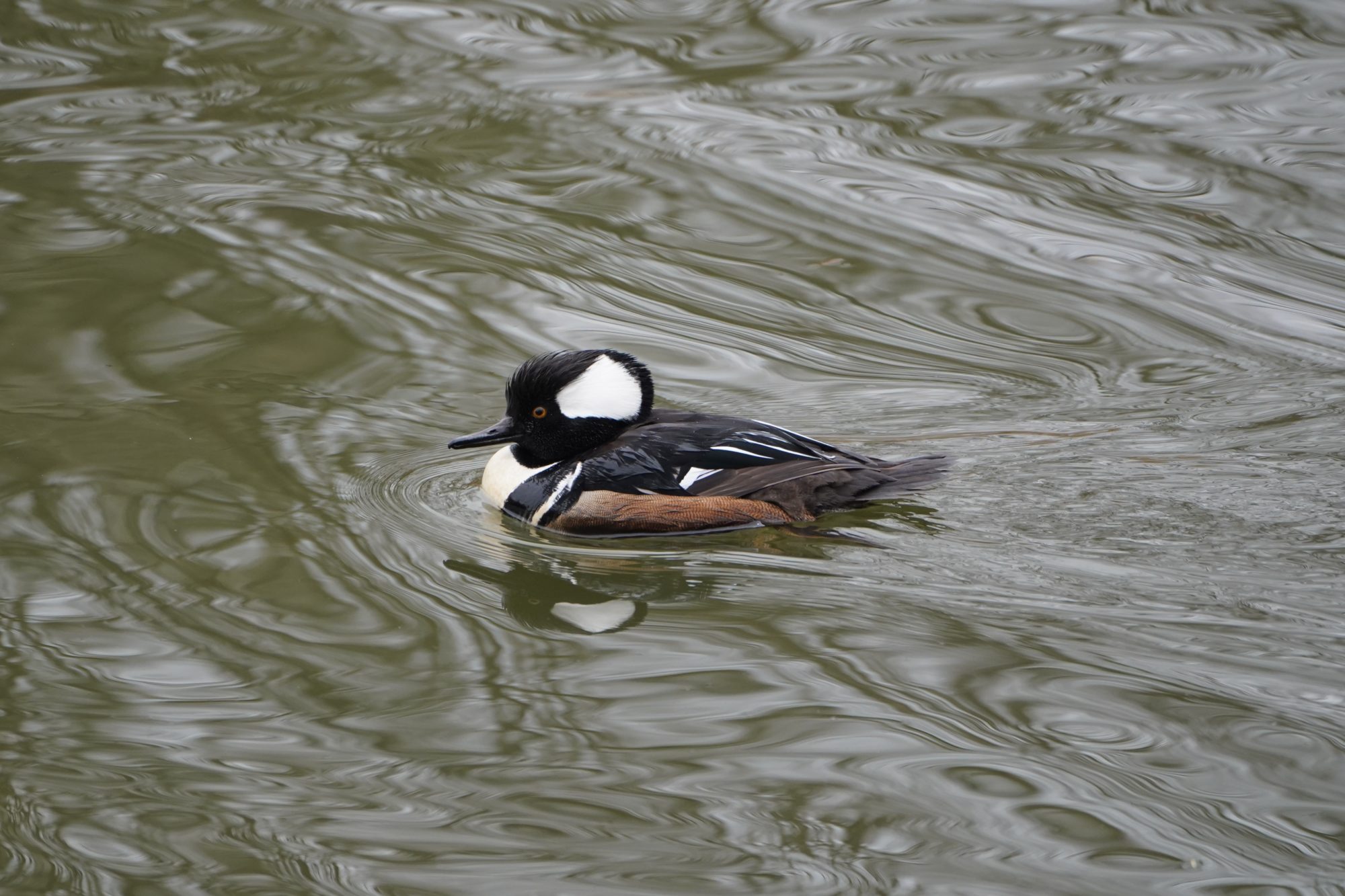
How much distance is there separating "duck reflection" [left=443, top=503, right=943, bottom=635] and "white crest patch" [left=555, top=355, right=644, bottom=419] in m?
0.55

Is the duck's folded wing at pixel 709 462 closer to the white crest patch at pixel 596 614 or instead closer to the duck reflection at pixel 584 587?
the duck reflection at pixel 584 587

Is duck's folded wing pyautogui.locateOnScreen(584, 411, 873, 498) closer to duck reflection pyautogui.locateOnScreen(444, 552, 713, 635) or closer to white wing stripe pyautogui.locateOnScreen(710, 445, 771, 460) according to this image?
white wing stripe pyautogui.locateOnScreen(710, 445, 771, 460)

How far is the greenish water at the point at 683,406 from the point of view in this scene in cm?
411

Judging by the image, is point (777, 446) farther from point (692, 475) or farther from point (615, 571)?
point (615, 571)

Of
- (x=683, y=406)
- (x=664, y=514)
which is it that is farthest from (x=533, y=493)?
(x=683, y=406)

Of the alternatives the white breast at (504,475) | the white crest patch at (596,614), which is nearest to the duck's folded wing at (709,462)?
the white breast at (504,475)

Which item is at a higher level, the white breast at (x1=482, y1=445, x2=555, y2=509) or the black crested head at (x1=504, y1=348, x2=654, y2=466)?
the black crested head at (x1=504, y1=348, x2=654, y2=466)

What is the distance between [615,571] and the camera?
5.73 meters

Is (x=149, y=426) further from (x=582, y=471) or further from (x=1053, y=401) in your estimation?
(x=1053, y=401)

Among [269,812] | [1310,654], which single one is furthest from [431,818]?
[1310,654]

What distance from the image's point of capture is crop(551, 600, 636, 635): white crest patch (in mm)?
5320

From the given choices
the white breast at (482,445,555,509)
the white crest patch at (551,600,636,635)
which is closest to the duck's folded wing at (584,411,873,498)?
the white breast at (482,445,555,509)

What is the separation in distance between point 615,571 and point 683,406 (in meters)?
1.72

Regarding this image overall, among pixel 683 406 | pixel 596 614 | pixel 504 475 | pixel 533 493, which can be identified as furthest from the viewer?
pixel 683 406
